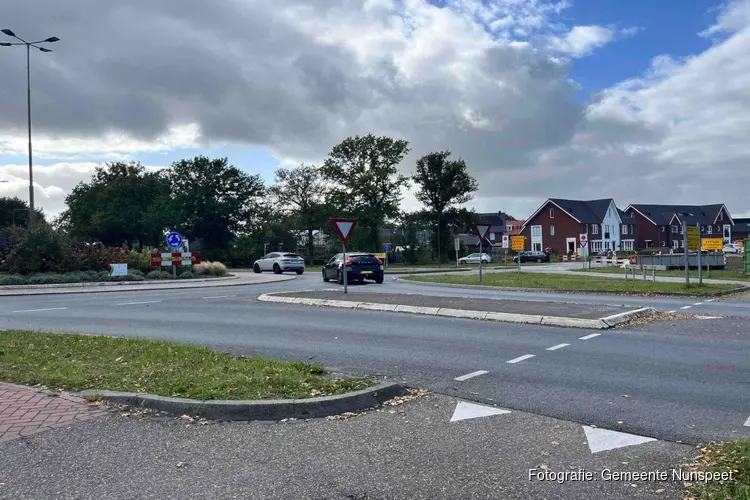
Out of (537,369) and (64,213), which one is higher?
(64,213)

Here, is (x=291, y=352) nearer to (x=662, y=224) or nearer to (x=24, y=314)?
(x=24, y=314)

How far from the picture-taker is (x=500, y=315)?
1366 cm

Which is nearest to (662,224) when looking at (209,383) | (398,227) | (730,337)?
(398,227)

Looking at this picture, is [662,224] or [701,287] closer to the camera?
[701,287]

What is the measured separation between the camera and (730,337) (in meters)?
10.8

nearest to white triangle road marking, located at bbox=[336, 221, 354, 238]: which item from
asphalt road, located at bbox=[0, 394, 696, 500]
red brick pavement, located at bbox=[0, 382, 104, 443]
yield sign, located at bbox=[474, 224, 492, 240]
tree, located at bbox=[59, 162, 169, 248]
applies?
yield sign, located at bbox=[474, 224, 492, 240]

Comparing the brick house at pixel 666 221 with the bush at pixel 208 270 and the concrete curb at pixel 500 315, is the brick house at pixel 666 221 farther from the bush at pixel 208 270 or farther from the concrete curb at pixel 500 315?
the concrete curb at pixel 500 315

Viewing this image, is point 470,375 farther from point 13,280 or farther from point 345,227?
point 13,280

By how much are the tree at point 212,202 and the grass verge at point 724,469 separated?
70153 millimetres

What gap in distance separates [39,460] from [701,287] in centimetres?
2386

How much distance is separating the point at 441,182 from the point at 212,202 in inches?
1096

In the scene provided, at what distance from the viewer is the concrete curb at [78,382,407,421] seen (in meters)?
5.88

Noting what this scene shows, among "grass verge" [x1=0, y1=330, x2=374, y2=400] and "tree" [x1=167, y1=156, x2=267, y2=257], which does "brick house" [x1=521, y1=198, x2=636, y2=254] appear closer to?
"tree" [x1=167, y1=156, x2=267, y2=257]

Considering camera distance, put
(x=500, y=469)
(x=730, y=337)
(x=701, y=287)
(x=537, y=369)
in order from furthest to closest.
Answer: (x=701, y=287) < (x=730, y=337) < (x=537, y=369) < (x=500, y=469)
